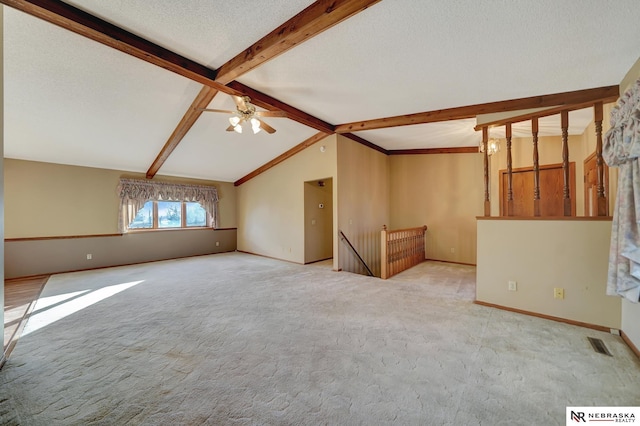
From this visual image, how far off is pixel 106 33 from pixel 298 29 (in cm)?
185

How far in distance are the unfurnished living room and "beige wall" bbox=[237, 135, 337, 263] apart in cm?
15

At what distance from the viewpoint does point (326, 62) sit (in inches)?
110

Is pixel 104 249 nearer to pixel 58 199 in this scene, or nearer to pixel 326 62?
pixel 58 199

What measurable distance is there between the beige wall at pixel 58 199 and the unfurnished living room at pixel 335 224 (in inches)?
1.7

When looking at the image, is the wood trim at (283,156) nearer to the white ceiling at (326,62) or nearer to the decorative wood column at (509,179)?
the white ceiling at (326,62)

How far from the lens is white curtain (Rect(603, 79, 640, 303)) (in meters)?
1.87

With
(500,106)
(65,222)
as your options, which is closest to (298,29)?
(500,106)

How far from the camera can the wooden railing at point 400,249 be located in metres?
4.71

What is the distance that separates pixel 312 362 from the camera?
2.10 metres

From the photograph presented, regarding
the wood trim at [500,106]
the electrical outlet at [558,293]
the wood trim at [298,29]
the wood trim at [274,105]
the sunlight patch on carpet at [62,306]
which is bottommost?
the sunlight patch on carpet at [62,306]

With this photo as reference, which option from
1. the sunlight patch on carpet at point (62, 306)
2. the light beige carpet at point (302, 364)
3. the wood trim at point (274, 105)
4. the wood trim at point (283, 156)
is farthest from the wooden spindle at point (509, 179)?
the sunlight patch on carpet at point (62, 306)

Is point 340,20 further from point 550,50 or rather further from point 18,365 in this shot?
point 18,365

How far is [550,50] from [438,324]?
9.48 feet

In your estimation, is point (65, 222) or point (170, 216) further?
point (170, 216)
